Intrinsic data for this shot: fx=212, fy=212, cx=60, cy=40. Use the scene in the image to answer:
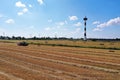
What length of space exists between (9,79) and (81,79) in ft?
14.7

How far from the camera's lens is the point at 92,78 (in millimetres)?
13414

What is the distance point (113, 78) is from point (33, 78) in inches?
205

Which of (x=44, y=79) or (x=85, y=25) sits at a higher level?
(x=85, y=25)

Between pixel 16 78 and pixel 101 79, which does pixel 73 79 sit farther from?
pixel 16 78

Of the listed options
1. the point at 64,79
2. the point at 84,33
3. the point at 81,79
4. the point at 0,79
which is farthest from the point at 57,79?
the point at 84,33

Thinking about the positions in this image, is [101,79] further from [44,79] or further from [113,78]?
[44,79]

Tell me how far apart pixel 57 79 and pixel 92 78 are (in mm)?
2235

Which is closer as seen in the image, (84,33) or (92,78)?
(92,78)

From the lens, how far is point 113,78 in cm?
1385

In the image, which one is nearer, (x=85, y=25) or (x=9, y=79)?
(x=9, y=79)

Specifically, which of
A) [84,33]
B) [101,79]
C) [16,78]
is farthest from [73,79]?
[84,33]

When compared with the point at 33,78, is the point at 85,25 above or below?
above

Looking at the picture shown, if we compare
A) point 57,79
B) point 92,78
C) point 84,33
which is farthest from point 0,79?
point 84,33

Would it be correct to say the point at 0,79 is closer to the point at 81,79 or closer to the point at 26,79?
the point at 26,79
